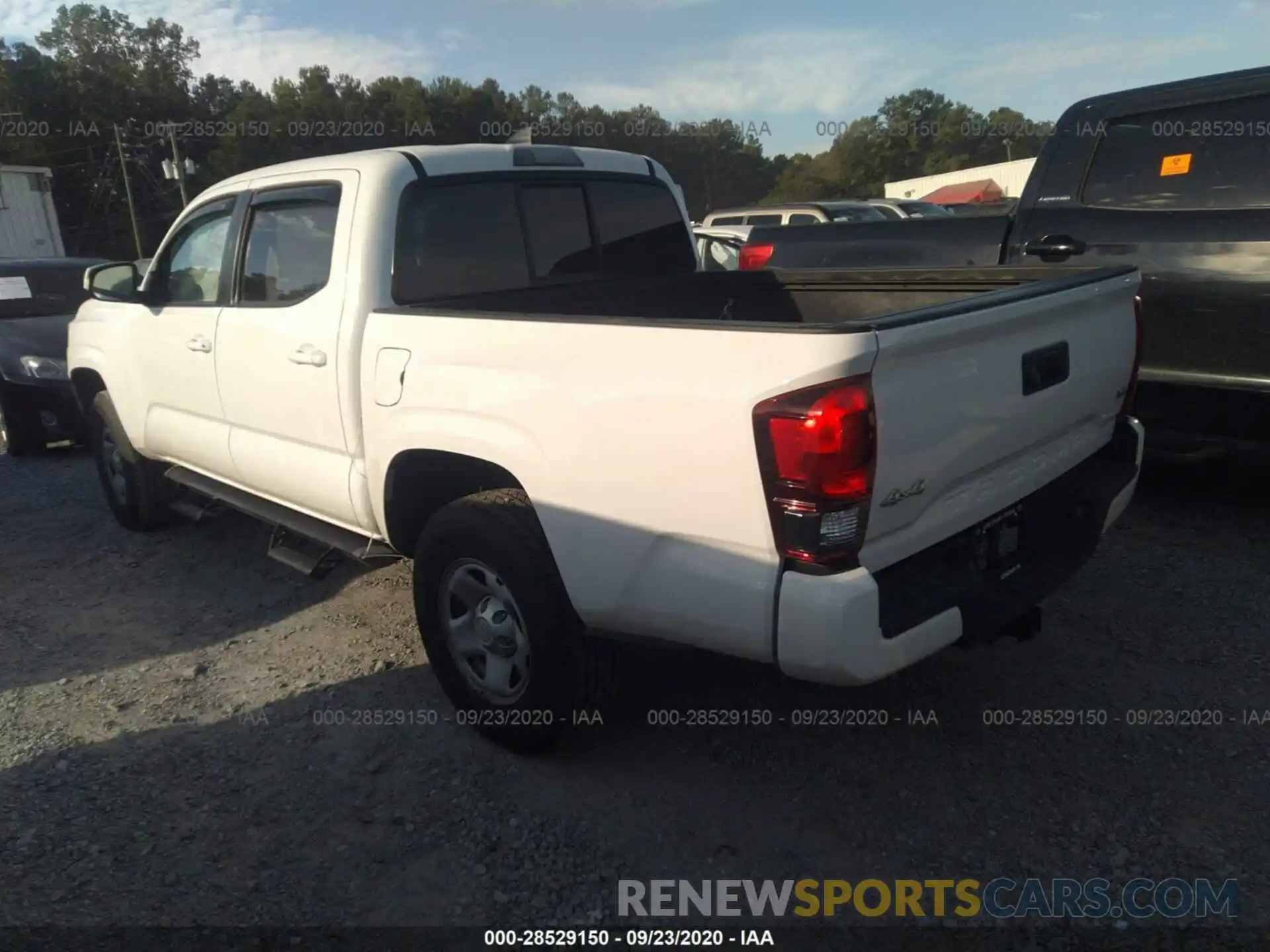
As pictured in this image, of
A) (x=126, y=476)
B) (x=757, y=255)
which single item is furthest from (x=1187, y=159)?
(x=126, y=476)

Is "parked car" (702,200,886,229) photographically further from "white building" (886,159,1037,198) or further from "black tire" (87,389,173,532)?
"white building" (886,159,1037,198)

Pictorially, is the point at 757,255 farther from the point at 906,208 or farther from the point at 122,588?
the point at 906,208

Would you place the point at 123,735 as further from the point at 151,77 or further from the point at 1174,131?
the point at 151,77

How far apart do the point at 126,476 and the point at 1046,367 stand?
4962 mm

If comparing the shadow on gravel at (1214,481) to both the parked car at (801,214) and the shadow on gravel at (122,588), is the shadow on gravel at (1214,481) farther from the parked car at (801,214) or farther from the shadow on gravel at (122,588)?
the parked car at (801,214)

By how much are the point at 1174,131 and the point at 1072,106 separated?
652 mm

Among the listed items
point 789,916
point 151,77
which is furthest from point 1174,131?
point 151,77

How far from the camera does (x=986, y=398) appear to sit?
2.51 metres

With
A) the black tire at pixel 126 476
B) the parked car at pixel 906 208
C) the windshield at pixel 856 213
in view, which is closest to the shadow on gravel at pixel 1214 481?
the black tire at pixel 126 476

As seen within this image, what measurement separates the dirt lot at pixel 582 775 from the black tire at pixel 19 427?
166 inches

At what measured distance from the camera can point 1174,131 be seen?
15.0 feet

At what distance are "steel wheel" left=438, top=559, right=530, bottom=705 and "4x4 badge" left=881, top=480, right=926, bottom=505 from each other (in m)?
1.17

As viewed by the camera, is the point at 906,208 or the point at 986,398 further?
the point at 906,208

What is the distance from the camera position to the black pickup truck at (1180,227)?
422 centimetres
